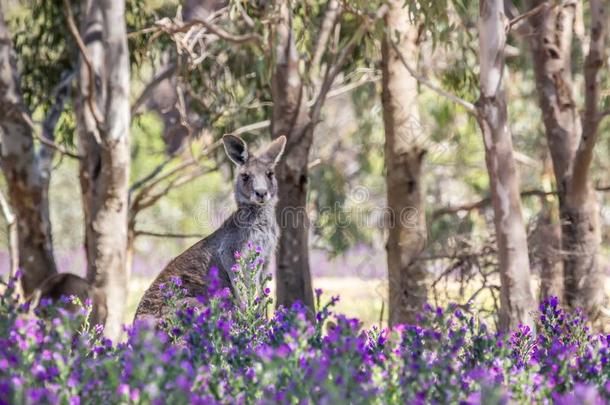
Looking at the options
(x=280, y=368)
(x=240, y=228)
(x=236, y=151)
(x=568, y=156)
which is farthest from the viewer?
(x=568, y=156)

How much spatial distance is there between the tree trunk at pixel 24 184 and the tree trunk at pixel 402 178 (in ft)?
12.0

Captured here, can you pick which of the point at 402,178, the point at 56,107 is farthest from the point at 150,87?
the point at 402,178

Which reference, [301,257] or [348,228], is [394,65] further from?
[348,228]

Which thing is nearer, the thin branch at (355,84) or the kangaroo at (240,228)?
the kangaroo at (240,228)

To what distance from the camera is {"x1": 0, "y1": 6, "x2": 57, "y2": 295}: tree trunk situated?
10.8m

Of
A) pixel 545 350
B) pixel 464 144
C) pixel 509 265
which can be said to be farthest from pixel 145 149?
pixel 545 350

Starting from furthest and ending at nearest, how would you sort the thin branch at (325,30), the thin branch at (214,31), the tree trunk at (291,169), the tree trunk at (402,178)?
the thin branch at (325,30) < the tree trunk at (402,178) < the tree trunk at (291,169) < the thin branch at (214,31)

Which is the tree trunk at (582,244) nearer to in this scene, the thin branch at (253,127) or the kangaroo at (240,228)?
the kangaroo at (240,228)

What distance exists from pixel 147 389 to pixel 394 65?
7.33 metres

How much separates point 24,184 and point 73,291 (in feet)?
6.01

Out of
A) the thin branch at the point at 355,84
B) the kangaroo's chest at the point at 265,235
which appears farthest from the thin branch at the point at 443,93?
the thin branch at the point at 355,84

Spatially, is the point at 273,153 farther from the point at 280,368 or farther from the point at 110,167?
the point at 280,368

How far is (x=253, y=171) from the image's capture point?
7.41 meters

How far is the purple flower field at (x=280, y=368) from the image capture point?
3494mm
